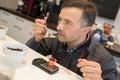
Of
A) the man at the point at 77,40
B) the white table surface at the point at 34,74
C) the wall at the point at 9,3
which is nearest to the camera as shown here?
the white table surface at the point at 34,74

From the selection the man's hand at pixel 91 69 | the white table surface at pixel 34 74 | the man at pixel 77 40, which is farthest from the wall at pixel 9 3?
the man's hand at pixel 91 69

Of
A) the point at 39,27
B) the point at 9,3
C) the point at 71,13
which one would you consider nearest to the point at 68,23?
the point at 71,13

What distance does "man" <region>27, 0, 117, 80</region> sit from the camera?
3.84ft

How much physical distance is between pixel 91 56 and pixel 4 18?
94.8 inches

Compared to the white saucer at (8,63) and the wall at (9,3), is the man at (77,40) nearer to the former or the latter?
the white saucer at (8,63)

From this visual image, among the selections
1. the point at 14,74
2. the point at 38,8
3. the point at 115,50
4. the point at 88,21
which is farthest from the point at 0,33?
the point at 38,8

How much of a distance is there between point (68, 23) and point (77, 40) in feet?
0.47

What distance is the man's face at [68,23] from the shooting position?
121 cm

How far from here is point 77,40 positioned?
129cm

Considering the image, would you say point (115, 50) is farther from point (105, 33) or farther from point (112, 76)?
point (112, 76)

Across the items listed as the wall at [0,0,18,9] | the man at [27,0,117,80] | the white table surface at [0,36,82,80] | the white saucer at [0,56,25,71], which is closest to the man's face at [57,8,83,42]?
the man at [27,0,117,80]

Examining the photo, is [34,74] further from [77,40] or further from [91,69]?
[77,40]

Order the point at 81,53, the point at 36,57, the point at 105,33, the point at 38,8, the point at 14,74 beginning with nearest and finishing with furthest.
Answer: the point at 14,74 < the point at 36,57 < the point at 81,53 < the point at 105,33 < the point at 38,8

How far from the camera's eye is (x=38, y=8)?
300 cm
